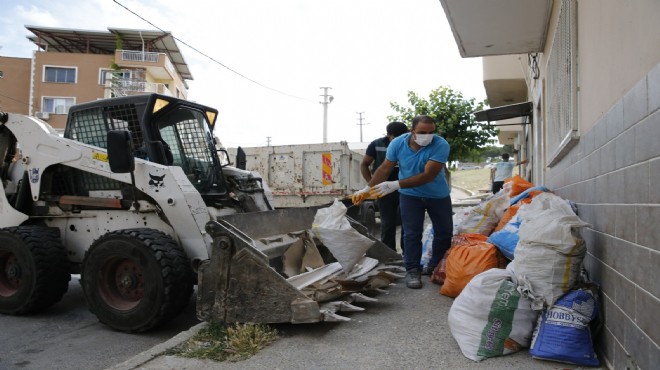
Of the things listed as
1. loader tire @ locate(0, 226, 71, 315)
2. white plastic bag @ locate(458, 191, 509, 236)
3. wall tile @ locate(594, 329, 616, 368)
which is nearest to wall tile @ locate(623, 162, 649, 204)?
wall tile @ locate(594, 329, 616, 368)

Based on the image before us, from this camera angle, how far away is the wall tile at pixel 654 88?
1.76 m

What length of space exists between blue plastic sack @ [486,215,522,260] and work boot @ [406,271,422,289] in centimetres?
90

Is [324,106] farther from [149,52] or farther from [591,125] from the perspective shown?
[591,125]

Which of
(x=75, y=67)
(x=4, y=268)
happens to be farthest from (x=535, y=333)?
(x=75, y=67)

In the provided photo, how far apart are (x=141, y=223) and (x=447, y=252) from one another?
9.33 feet

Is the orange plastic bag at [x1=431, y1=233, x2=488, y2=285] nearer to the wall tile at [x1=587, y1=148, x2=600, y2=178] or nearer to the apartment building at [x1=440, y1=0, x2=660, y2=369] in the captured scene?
the apartment building at [x1=440, y1=0, x2=660, y2=369]

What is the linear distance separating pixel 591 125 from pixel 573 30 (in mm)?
1095

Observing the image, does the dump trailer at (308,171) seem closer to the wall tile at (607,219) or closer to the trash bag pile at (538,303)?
the trash bag pile at (538,303)

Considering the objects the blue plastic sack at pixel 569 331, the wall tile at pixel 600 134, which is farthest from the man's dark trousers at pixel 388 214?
the blue plastic sack at pixel 569 331

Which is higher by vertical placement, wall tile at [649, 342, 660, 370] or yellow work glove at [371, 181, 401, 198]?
yellow work glove at [371, 181, 401, 198]

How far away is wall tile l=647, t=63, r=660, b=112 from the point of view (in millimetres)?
1762

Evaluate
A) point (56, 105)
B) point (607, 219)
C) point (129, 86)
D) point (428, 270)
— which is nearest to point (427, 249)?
point (428, 270)

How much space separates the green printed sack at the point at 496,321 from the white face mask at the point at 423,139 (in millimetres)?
1911

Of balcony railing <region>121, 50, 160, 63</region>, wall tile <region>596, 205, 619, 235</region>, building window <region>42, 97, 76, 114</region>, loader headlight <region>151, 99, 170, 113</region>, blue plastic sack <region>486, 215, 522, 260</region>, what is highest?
balcony railing <region>121, 50, 160, 63</region>
